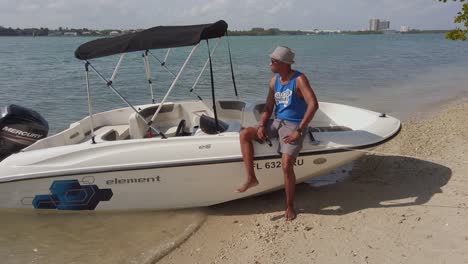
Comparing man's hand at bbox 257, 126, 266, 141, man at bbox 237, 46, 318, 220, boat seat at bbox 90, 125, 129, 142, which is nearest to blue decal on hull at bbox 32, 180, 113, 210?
boat seat at bbox 90, 125, 129, 142

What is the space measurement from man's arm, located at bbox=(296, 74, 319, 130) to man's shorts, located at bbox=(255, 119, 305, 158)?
6.6 inches

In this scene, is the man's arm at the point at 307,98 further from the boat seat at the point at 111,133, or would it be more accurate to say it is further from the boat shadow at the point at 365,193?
the boat seat at the point at 111,133

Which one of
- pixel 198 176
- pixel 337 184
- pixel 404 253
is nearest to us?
pixel 404 253

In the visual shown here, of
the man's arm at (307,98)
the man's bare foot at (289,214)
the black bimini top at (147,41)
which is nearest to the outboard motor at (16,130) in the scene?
the black bimini top at (147,41)

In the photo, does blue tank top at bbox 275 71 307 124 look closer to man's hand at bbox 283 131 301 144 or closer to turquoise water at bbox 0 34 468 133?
man's hand at bbox 283 131 301 144

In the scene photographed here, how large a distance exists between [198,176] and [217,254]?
974 mm

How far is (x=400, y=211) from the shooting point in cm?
457

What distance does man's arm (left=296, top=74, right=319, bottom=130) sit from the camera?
171 inches

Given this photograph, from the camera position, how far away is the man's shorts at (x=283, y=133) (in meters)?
4.53

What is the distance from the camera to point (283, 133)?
460cm

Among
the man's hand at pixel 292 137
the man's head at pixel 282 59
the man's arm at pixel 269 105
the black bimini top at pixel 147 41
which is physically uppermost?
the black bimini top at pixel 147 41

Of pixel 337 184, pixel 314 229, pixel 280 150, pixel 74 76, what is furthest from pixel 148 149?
pixel 74 76

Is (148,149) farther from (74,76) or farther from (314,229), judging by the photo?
(74,76)

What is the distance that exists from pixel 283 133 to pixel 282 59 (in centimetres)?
80
